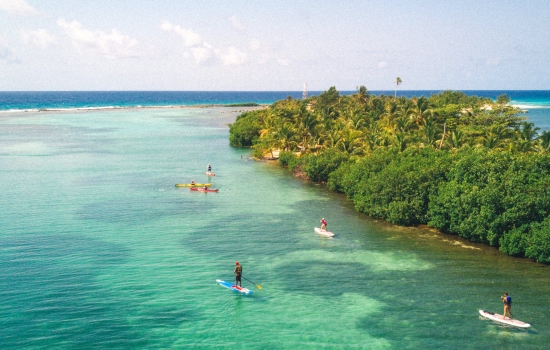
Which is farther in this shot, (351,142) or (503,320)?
(351,142)

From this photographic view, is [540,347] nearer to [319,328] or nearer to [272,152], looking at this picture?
[319,328]

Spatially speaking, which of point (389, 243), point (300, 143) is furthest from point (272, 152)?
point (389, 243)

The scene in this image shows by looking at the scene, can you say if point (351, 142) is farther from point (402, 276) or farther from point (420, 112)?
point (402, 276)

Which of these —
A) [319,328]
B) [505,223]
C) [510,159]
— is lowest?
[319,328]

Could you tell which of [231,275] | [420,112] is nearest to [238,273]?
[231,275]

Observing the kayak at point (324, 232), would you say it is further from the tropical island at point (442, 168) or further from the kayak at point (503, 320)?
the kayak at point (503, 320)

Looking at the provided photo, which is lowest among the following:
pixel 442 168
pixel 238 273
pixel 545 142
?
pixel 238 273

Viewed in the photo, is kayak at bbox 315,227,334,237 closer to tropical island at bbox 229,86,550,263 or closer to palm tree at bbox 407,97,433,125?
tropical island at bbox 229,86,550,263
